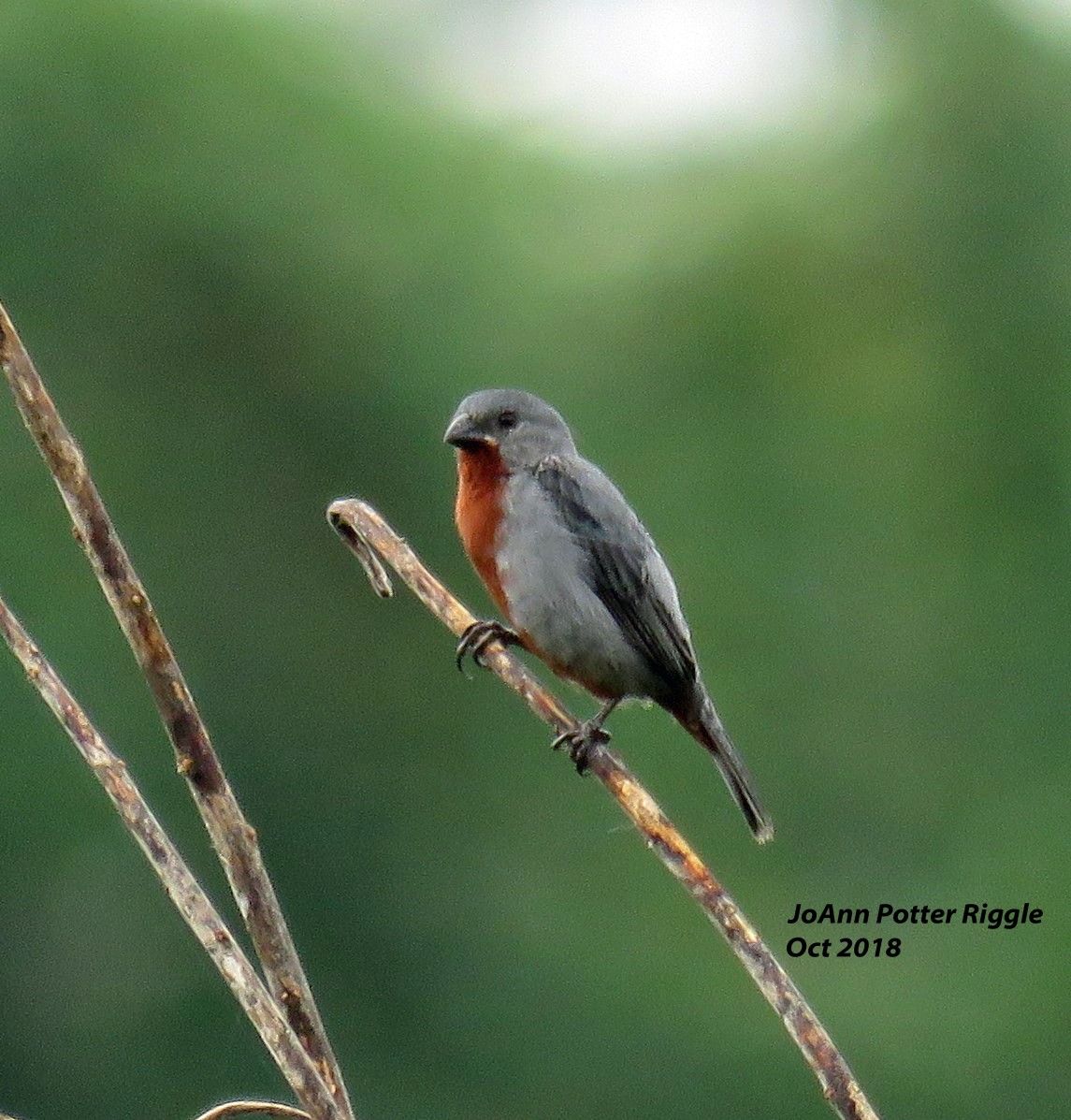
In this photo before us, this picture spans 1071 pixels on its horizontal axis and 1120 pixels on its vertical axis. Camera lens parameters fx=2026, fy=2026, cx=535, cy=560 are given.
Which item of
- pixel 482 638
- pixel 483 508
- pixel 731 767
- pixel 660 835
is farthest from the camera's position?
pixel 483 508

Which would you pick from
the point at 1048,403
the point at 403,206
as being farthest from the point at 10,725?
the point at 1048,403

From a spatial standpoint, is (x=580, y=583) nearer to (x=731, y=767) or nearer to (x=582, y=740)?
(x=731, y=767)

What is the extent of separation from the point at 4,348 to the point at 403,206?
15430mm

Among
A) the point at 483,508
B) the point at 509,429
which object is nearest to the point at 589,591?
the point at 483,508

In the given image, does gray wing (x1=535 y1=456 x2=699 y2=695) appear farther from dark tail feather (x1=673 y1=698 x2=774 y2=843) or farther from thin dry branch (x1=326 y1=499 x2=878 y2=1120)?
thin dry branch (x1=326 y1=499 x2=878 y2=1120)

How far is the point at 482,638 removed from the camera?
5.54 metres

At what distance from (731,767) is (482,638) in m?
0.84

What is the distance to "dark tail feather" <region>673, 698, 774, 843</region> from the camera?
5703mm

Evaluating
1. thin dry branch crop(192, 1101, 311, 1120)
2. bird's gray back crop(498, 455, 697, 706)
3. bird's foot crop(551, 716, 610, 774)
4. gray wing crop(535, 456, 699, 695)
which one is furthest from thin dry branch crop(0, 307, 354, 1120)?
gray wing crop(535, 456, 699, 695)

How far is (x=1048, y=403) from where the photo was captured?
772 inches

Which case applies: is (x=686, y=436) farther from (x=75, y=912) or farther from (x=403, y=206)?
(x=75, y=912)

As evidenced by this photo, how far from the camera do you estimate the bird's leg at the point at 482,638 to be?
17.7ft

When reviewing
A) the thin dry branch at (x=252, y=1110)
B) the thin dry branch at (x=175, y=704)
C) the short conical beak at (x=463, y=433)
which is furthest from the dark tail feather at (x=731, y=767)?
the thin dry branch at (x=252, y=1110)

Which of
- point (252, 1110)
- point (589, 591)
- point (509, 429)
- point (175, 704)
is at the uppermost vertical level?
point (509, 429)
